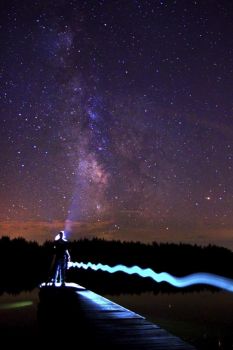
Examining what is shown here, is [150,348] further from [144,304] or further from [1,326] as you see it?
[144,304]

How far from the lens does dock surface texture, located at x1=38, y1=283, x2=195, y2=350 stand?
7.36m

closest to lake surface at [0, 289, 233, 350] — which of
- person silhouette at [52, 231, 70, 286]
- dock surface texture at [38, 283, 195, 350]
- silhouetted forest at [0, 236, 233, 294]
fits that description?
person silhouette at [52, 231, 70, 286]

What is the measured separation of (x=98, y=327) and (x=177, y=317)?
485 inches

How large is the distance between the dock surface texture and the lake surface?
2.93m

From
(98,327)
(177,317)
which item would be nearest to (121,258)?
(177,317)

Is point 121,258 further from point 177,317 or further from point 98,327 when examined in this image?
point 98,327

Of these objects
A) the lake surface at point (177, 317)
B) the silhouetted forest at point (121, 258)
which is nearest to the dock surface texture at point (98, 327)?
the lake surface at point (177, 317)

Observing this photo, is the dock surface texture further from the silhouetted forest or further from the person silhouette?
the silhouetted forest

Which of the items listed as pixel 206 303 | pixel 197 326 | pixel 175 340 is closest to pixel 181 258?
pixel 206 303

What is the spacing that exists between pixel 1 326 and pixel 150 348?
37.1 ft

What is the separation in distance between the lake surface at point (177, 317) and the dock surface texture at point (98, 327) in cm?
293

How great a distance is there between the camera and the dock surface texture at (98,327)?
7.36 meters

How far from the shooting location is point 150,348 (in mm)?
6902

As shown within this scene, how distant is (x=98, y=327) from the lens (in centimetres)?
896
